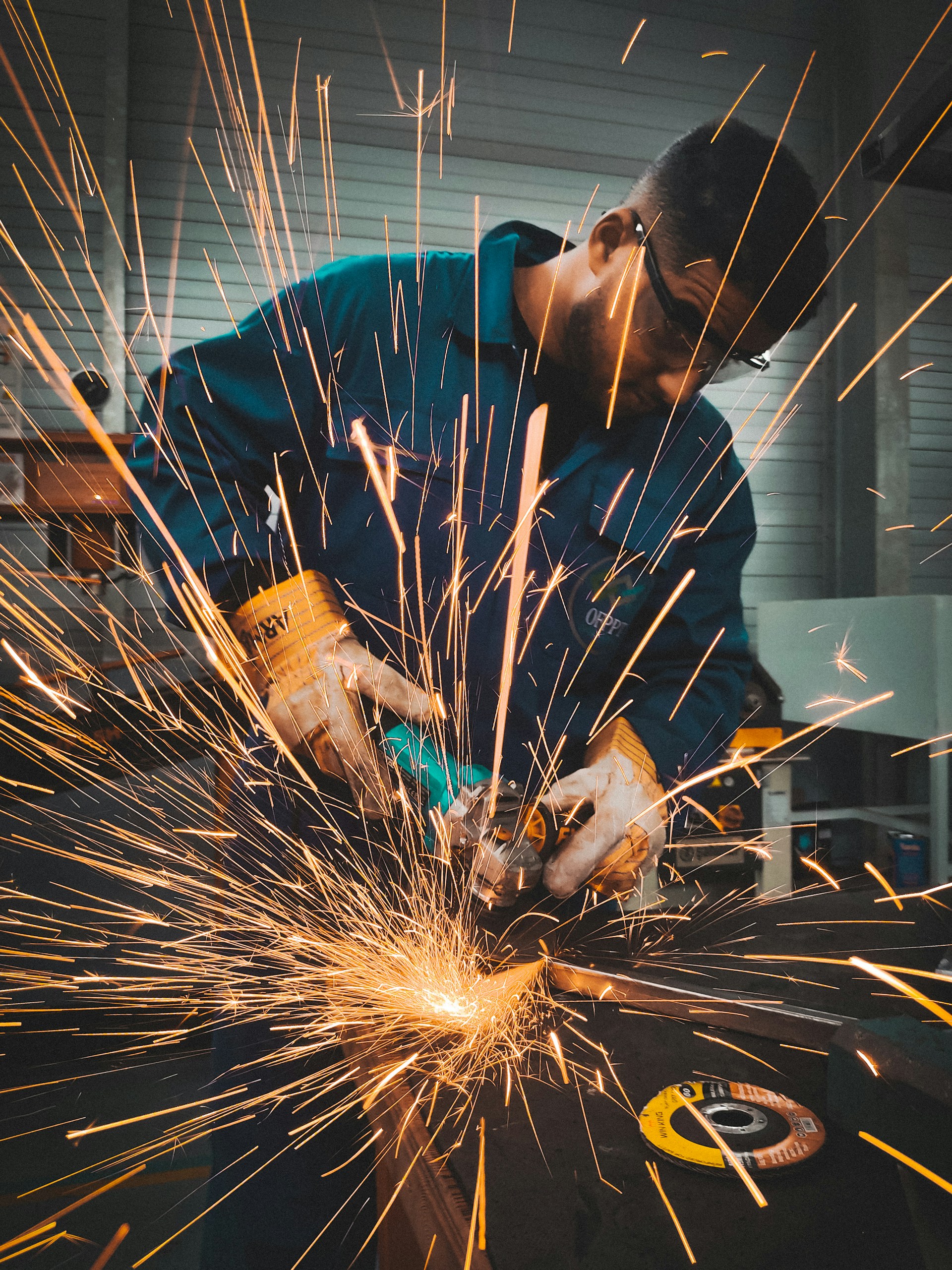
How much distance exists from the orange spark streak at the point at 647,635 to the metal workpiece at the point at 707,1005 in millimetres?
780

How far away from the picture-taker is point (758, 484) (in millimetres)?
4336

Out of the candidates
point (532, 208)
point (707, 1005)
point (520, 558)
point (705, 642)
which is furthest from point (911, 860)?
point (532, 208)

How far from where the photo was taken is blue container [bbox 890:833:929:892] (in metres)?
3.20

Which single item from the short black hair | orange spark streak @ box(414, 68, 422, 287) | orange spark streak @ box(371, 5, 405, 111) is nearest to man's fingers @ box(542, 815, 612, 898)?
the short black hair

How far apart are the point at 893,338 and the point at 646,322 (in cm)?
360

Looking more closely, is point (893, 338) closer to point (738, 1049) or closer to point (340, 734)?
point (340, 734)

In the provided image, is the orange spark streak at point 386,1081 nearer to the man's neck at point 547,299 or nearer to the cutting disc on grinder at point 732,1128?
the cutting disc on grinder at point 732,1128

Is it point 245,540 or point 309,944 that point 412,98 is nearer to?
point 245,540

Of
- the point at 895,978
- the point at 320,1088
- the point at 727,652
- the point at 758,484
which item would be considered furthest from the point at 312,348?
the point at 758,484

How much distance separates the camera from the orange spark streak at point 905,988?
37.0 inches

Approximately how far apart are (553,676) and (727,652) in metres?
0.44

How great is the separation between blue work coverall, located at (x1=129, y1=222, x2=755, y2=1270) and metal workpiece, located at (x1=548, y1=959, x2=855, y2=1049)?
2.01 feet

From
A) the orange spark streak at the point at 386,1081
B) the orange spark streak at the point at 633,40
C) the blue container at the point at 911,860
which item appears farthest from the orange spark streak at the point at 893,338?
the orange spark streak at the point at 386,1081

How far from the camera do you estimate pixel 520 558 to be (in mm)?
1745
